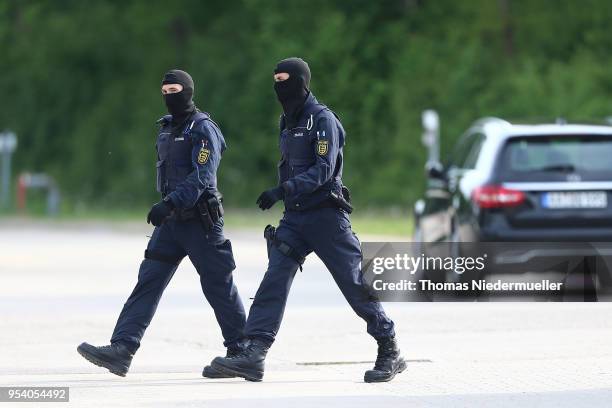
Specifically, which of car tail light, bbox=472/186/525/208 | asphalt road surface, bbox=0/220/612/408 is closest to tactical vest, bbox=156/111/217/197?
asphalt road surface, bbox=0/220/612/408

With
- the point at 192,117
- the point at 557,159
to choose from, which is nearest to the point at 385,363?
the point at 192,117

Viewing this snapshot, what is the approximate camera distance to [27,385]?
10.4m

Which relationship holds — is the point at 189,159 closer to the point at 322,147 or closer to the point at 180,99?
the point at 180,99

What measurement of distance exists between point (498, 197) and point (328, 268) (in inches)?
218

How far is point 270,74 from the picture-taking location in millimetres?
43688

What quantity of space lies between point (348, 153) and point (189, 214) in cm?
3120

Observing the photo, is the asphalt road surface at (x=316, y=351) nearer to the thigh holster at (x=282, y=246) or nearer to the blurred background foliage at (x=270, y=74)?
the thigh holster at (x=282, y=246)

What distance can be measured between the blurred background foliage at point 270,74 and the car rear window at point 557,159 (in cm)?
1989

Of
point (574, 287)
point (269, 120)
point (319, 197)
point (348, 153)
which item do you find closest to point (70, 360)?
point (319, 197)

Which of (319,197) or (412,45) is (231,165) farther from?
(319,197)

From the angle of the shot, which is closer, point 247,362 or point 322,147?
point 322,147

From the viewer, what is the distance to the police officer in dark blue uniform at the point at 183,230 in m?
10.4

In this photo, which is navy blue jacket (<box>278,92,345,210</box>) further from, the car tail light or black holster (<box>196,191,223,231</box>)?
the car tail light

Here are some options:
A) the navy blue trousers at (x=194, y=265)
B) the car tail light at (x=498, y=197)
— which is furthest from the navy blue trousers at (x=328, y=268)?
the car tail light at (x=498, y=197)
